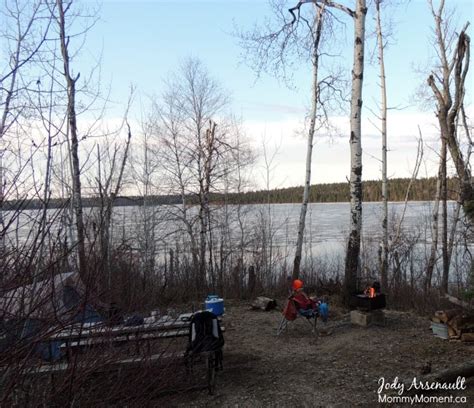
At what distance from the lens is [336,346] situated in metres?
5.62

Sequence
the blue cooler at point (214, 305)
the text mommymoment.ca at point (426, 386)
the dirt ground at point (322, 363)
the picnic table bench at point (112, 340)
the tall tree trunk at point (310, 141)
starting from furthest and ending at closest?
the tall tree trunk at point (310, 141) → the blue cooler at point (214, 305) → the dirt ground at point (322, 363) → the text mommymoment.ca at point (426, 386) → the picnic table bench at point (112, 340)

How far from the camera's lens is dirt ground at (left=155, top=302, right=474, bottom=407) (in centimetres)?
425

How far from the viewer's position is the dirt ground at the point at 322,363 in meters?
4.25

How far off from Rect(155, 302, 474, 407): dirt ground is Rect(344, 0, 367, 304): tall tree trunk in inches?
40.1

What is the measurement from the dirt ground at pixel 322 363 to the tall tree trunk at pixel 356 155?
1.02 meters

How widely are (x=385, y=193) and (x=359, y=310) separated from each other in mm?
6456

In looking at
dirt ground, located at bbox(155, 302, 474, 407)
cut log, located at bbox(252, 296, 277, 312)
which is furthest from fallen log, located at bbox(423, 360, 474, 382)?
cut log, located at bbox(252, 296, 277, 312)

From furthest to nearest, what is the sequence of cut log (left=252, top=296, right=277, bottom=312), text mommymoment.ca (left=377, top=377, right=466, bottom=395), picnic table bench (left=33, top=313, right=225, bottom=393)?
cut log (left=252, top=296, right=277, bottom=312)
text mommymoment.ca (left=377, top=377, right=466, bottom=395)
picnic table bench (left=33, top=313, right=225, bottom=393)

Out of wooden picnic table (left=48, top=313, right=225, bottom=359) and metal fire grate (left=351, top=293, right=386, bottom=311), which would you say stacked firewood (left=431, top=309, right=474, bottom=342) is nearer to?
metal fire grate (left=351, top=293, right=386, bottom=311)

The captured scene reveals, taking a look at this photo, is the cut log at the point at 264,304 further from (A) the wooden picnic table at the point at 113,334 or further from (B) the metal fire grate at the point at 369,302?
(A) the wooden picnic table at the point at 113,334

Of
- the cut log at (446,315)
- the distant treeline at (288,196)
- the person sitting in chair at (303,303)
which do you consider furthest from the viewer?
the distant treeline at (288,196)

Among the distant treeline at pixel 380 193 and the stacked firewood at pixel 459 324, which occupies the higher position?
the distant treeline at pixel 380 193

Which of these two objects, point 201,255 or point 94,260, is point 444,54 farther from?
point 94,260

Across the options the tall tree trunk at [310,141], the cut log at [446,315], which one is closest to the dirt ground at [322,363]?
the cut log at [446,315]
